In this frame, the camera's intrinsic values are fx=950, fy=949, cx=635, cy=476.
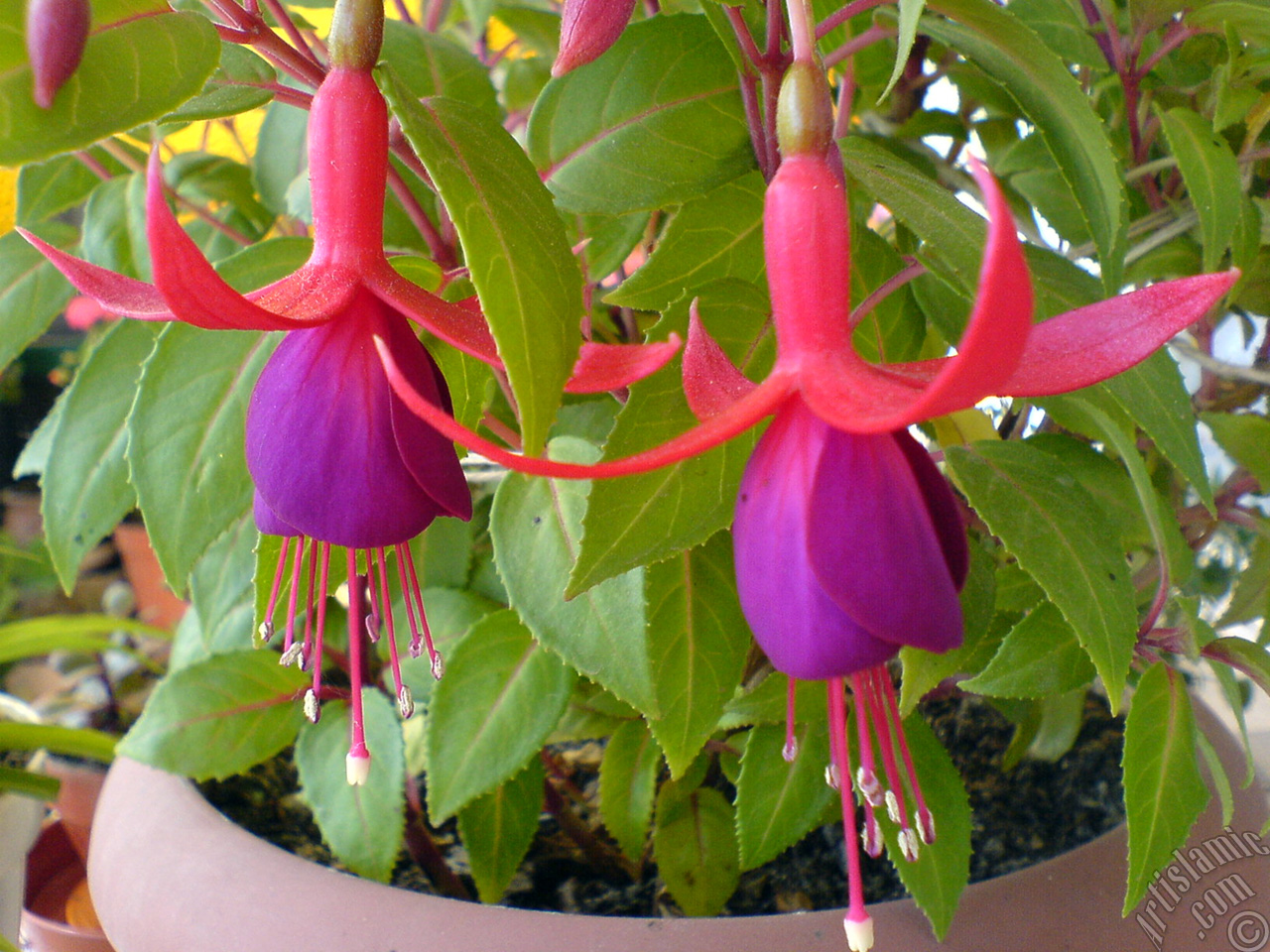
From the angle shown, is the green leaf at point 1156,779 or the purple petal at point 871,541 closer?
the purple petal at point 871,541

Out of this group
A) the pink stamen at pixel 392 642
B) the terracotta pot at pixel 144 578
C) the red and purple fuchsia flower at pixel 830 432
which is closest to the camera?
the red and purple fuchsia flower at pixel 830 432

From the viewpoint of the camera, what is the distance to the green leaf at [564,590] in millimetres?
348

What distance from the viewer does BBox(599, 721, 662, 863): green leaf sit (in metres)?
0.52

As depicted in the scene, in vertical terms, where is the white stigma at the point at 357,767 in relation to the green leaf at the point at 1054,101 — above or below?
below

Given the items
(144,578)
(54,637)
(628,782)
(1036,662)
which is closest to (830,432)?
(1036,662)

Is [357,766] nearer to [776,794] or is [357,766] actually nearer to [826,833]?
[776,794]

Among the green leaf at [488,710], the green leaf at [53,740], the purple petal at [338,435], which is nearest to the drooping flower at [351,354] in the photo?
the purple petal at [338,435]

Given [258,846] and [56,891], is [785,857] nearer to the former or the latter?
[258,846]

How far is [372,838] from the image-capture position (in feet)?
1.56

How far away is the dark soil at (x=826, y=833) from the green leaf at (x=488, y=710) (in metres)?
0.15

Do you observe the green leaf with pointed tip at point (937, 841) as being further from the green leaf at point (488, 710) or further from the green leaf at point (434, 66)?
the green leaf at point (434, 66)

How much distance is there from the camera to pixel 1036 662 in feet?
1.27

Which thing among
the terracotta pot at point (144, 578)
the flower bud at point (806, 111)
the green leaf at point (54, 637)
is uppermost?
the flower bud at point (806, 111)

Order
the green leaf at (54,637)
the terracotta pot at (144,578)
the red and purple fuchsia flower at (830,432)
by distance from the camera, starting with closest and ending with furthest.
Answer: the red and purple fuchsia flower at (830,432), the green leaf at (54,637), the terracotta pot at (144,578)
